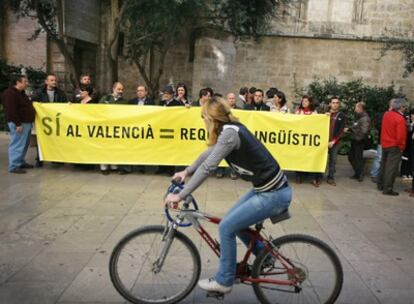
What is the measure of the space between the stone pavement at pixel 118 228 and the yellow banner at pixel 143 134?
462 millimetres

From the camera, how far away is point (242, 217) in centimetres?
352

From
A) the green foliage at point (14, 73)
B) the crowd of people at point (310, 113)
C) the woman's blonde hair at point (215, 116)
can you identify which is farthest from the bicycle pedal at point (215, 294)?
the green foliage at point (14, 73)

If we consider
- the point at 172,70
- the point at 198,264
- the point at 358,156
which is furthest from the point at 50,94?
the point at 172,70

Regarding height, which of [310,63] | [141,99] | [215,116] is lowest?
[141,99]

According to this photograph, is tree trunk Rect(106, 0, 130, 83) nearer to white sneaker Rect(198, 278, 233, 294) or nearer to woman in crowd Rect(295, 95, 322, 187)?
woman in crowd Rect(295, 95, 322, 187)

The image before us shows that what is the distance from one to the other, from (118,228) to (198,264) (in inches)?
90.7

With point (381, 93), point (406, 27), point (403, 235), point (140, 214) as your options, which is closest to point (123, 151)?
point (140, 214)

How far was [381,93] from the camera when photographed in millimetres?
18875

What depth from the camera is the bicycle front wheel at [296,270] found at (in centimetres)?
365

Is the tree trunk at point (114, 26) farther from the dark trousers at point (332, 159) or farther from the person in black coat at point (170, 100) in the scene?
the dark trousers at point (332, 159)

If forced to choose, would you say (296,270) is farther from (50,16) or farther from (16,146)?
(50,16)

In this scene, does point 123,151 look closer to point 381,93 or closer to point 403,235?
point 403,235

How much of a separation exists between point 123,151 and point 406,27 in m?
17.8

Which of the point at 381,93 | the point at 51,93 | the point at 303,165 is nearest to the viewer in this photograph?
the point at 303,165
